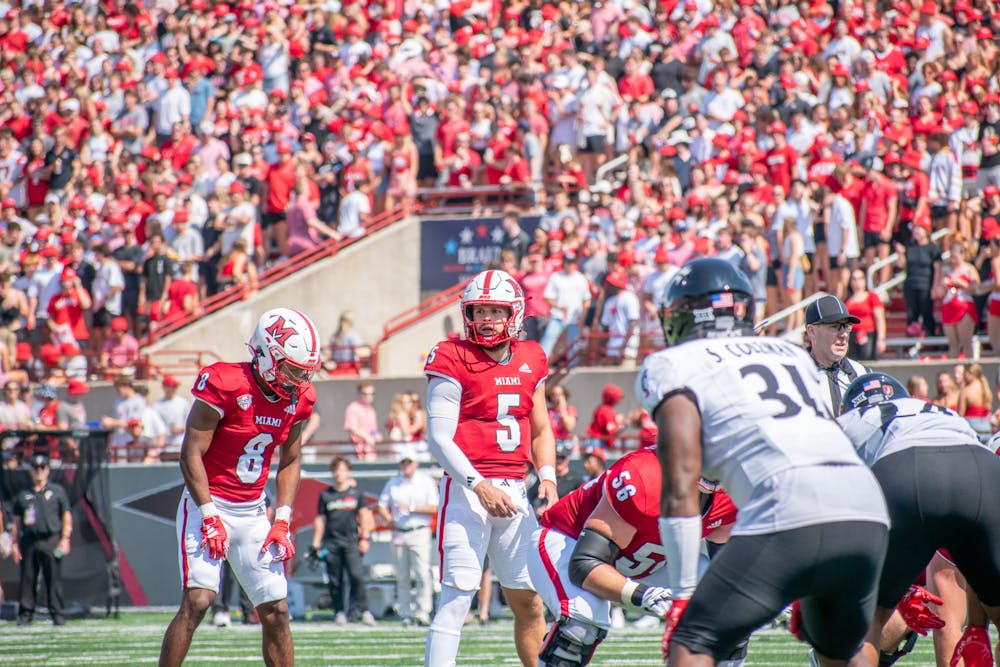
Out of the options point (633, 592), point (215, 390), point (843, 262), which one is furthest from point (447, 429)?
point (843, 262)

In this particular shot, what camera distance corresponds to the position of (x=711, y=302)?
4746mm

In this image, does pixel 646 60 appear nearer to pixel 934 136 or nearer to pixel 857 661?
pixel 934 136

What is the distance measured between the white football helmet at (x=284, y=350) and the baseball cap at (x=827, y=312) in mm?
2418

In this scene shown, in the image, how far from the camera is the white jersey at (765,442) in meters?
4.44

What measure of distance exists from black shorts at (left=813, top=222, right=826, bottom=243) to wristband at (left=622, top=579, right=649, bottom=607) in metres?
10.8

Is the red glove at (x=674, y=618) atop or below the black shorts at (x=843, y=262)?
below

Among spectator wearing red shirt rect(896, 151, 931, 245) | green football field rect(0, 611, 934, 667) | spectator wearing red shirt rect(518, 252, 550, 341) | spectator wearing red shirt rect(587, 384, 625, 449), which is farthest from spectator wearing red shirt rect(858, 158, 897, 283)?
green football field rect(0, 611, 934, 667)

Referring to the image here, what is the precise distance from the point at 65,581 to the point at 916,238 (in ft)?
29.7

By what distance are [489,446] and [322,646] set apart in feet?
13.5

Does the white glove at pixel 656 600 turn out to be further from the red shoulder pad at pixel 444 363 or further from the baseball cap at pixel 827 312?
the baseball cap at pixel 827 312

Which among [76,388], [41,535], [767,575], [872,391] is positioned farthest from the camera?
[76,388]

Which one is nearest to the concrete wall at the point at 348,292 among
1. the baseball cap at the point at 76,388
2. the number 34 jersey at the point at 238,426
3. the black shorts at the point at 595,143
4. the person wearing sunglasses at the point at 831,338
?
the baseball cap at the point at 76,388

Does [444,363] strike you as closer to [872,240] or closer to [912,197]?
[872,240]

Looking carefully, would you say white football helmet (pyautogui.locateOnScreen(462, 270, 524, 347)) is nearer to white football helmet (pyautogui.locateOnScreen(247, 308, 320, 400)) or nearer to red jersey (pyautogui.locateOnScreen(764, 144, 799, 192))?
white football helmet (pyautogui.locateOnScreen(247, 308, 320, 400))
